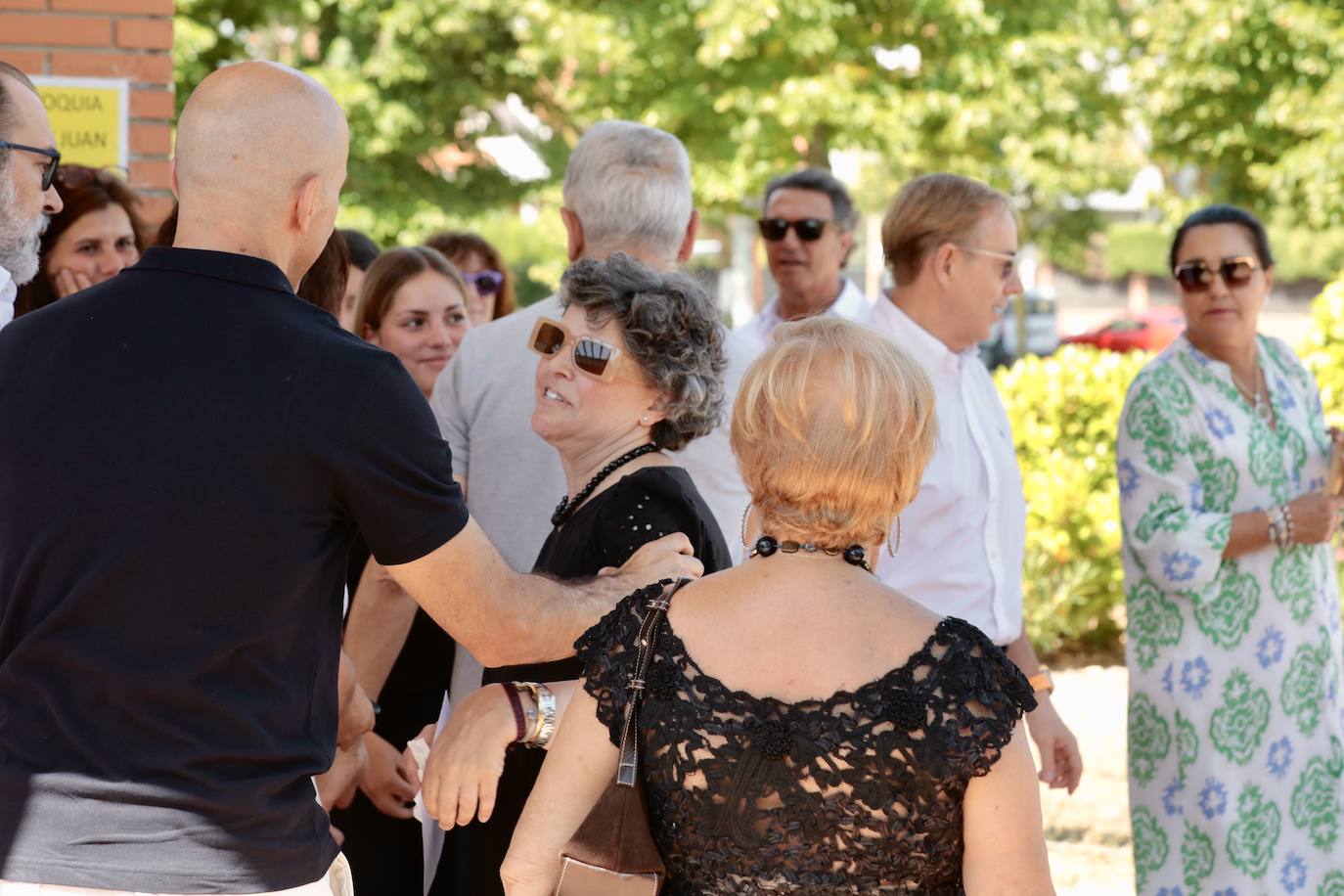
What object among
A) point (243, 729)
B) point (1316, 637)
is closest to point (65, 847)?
point (243, 729)

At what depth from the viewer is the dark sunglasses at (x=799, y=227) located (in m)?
6.31

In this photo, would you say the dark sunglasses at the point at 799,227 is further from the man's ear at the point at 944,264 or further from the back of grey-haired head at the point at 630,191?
the back of grey-haired head at the point at 630,191

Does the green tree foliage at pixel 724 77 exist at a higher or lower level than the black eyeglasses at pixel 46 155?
higher

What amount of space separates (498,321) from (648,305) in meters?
0.85

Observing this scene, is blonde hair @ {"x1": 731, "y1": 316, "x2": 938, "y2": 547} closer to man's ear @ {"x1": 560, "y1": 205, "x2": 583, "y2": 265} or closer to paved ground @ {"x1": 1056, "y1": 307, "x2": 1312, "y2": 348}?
man's ear @ {"x1": 560, "y1": 205, "x2": 583, "y2": 265}

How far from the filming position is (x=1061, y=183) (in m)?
17.4

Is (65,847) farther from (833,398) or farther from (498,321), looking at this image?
(498,321)

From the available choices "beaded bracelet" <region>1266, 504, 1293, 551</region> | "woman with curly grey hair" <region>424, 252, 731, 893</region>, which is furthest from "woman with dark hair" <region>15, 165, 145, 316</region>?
"beaded bracelet" <region>1266, 504, 1293, 551</region>

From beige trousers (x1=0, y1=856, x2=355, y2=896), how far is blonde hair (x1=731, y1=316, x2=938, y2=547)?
2.78 ft

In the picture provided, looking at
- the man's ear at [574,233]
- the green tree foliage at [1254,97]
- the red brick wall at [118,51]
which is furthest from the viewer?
the green tree foliage at [1254,97]

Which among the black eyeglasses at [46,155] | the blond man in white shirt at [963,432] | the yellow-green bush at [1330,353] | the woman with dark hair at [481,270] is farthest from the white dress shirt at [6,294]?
the yellow-green bush at [1330,353]

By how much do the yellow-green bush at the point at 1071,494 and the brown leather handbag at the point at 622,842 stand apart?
719 centimetres

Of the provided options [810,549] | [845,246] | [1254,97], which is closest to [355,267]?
[845,246]

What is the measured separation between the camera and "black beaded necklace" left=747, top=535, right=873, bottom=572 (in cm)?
221
